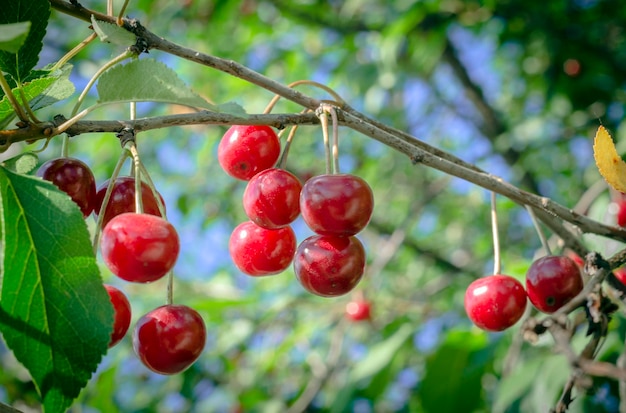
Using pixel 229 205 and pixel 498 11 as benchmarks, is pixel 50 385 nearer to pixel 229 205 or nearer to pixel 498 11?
pixel 498 11

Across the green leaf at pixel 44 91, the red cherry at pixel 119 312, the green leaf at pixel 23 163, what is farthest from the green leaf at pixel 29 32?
the red cherry at pixel 119 312

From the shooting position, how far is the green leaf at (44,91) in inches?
45.9

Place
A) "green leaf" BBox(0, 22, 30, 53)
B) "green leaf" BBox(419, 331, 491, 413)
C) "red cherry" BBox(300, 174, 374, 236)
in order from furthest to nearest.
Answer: "green leaf" BBox(419, 331, 491, 413) < "red cherry" BBox(300, 174, 374, 236) < "green leaf" BBox(0, 22, 30, 53)

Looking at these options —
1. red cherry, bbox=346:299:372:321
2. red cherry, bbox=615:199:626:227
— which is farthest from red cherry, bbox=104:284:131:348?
red cherry, bbox=346:299:372:321

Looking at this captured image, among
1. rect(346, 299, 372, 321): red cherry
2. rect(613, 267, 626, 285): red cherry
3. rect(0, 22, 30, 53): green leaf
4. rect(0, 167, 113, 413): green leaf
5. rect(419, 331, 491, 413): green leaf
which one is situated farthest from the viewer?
rect(346, 299, 372, 321): red cherry

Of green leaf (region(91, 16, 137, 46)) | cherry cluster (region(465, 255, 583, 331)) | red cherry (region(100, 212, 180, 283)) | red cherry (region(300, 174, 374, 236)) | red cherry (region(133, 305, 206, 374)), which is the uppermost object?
green leaf (region(91, 16, 137, 46))

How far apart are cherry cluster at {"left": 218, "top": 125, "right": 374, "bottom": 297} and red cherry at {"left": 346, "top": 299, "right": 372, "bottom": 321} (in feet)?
9.33

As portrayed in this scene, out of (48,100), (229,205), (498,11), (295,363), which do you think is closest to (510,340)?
(498,11)

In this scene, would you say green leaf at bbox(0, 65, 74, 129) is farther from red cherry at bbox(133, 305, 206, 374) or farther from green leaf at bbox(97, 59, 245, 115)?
red cherry at bbox(133, 305, 206, 374)

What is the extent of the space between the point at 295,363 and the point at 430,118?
248 centimetres

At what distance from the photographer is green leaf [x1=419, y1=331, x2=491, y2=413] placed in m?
2.79

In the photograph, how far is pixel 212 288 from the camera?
5.22m

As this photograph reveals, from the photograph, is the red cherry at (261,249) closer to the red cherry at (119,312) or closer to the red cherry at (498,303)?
the red cherry at (119,312)

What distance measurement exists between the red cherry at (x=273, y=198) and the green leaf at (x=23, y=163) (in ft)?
1.44
